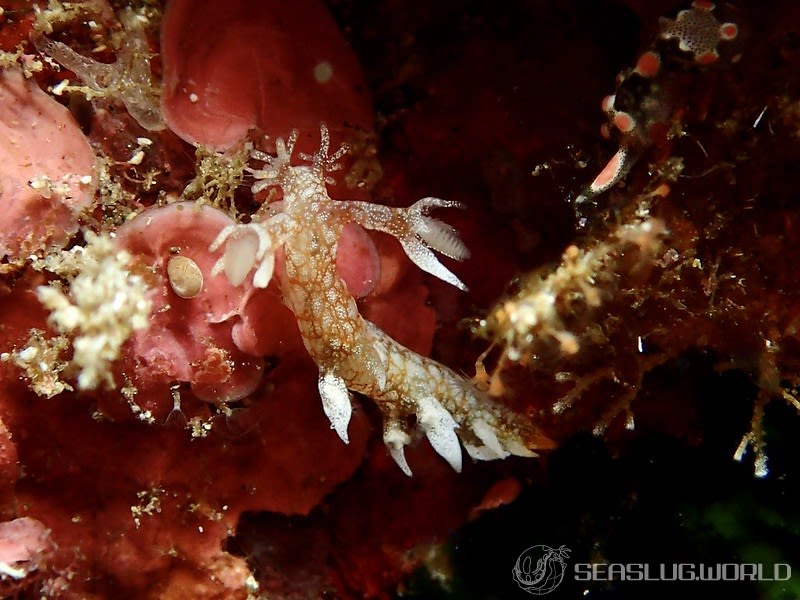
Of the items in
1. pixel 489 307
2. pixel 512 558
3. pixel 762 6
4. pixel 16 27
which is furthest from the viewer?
pixel 512 558

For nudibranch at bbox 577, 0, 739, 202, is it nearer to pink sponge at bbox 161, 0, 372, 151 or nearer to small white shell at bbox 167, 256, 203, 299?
pink sponge at bbox 161, 0, 372, 151

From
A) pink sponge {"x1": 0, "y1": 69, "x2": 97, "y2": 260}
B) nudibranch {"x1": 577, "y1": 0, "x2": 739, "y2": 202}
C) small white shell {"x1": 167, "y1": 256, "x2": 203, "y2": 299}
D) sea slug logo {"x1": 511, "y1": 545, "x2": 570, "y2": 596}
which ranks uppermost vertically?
nudibranch {"x1": 577, "y1": 0, "x2": 739, "y2": 202}

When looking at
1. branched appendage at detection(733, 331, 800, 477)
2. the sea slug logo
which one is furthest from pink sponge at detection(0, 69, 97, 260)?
branched appendage at detection(733, 331, 800, 477)

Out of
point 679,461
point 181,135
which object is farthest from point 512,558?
point 181,135

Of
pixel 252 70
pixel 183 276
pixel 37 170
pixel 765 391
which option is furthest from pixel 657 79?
pixel 37 170

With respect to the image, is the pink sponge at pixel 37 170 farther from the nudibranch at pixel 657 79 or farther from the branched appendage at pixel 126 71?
the nudibranch at pixel 657 79

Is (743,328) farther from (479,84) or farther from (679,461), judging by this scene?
(479,84)
